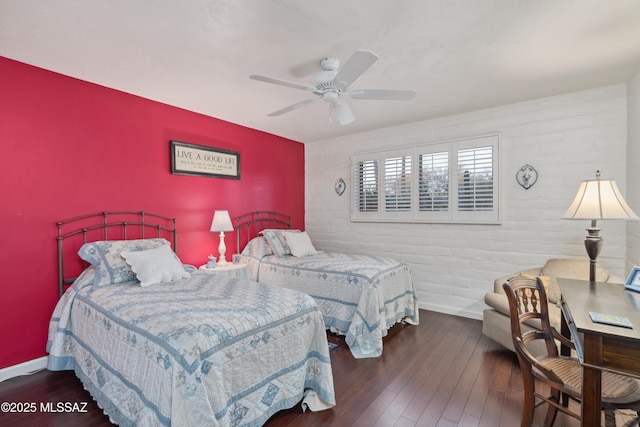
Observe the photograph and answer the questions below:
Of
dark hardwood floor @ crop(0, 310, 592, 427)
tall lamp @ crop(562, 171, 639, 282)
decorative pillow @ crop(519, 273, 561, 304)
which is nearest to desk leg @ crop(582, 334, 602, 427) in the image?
dark hardwood floor @ crop(0, 310, 592, 427)

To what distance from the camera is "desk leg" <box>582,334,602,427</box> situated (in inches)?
43.3

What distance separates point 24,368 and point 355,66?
338 centimetres

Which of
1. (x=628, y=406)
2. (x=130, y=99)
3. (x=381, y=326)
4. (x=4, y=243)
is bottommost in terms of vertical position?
(x=381, y=326)

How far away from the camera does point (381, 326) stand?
286 centimetres

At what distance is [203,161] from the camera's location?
3.59 meters

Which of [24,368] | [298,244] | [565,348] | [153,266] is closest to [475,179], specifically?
[565,348]

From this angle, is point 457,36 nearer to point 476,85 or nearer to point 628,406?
point 476,85

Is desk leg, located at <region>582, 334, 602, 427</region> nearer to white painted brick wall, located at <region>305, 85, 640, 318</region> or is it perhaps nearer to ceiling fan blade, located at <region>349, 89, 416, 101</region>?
ceiling fan blade, located at <region>349, 89, 416, 101</region>

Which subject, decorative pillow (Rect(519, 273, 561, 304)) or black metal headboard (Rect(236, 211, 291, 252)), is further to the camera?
black metal headboard (Rect(236, 211, 291, 252))

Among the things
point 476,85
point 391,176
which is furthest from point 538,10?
point 391,176

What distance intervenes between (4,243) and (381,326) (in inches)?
126

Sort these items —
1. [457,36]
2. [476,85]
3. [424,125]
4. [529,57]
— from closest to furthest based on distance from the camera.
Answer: [457,36] → [529,57] → [476,85] → [424,125]

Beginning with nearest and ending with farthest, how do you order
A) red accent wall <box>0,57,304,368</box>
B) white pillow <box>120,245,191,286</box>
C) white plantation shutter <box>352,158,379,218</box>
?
1. red accent wall <box>0,57,304,368</box>
2. white pillow <box>120,245,191,286</box>
3. white plantation shutter <box>352,158,379,218</box>

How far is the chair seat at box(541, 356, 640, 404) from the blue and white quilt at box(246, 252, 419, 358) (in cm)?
139
